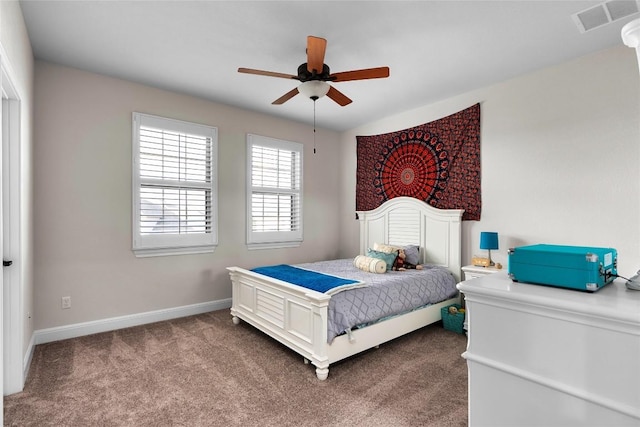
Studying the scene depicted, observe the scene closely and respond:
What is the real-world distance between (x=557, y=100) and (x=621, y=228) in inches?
52.0

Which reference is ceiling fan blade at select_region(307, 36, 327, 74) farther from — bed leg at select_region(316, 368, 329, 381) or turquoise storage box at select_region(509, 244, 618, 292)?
bed leg at select_region(316, 368, 329, 381)

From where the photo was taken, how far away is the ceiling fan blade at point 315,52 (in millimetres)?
2156

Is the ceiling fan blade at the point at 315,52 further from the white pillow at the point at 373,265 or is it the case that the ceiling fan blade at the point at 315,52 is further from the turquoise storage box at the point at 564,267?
the white pillow at the point at 373,265

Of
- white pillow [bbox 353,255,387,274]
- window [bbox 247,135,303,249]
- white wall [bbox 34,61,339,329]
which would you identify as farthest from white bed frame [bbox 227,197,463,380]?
window [bbox 247,135,303,249]

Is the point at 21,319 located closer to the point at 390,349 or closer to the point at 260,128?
the point at 390,349

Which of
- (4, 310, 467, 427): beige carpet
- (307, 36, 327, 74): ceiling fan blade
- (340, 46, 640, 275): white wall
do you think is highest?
(307, 36, 327, 74): ceiling fan blade

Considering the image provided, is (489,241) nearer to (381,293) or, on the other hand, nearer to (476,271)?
(476,271)

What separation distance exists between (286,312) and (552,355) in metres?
2.18

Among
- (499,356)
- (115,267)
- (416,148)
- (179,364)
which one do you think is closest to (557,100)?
(416,148)

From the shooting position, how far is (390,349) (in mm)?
3025

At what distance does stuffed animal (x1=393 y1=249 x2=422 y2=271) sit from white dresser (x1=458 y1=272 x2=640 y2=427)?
8.49 feet

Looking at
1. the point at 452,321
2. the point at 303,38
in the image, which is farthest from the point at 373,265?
the point at 303,38

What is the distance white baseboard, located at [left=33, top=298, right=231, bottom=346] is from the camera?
10.3 ft

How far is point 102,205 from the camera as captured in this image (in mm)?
3416
